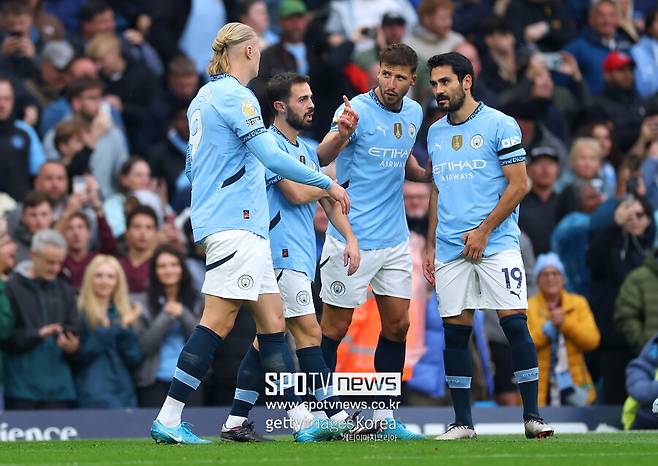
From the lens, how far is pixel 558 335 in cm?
1587

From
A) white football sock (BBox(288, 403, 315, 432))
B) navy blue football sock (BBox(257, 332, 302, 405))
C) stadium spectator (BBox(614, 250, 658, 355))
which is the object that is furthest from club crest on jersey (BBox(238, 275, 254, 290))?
stadium spectator (BBox(614, 250, 658, 355))

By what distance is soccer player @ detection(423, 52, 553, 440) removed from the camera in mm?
11391

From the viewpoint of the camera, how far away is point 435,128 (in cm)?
1177

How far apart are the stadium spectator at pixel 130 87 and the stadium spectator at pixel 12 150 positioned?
198 cm

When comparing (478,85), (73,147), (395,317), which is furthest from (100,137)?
(395,317)

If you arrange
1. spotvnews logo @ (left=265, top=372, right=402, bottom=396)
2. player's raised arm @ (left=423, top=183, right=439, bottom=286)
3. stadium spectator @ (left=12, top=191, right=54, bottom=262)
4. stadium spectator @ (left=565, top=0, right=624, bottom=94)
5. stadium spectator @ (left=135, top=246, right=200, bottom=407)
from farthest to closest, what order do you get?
1. stadium spectator @ (left=565, top=0, right=624, bottom=94)
2. stadium spectator @ (left=12, top=191, right=54, bottom=262)
3. stadium spectator @ (left=135, top=246, right=200, bottom=407)
4. player's raised arm @ (left=423, top=183, right=439, bottom=286)
5. spotvnews logo @ (left=265, top=372, right=402, bottom=396)

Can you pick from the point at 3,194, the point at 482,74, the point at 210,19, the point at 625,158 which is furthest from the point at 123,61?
the point at 625,158

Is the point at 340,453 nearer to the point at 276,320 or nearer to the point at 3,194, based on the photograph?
the point at 276,320

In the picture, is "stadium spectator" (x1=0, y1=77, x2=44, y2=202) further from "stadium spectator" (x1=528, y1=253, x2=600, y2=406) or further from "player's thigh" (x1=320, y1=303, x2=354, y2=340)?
"player's thigh" (x1=320, y1=303, x2=354, y2=340)

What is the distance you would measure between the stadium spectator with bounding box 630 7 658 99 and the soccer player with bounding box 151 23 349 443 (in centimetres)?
1163

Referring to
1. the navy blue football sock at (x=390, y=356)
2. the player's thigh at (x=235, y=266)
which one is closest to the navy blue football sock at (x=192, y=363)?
the player's thigh at (x=235, y=266)

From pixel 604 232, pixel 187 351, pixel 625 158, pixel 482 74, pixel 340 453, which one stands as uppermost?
pixel 482 74

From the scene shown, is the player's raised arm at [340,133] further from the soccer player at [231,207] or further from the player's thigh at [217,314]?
the player's thigh at [217,314]

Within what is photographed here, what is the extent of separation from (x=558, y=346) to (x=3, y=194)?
5930 millimetres
